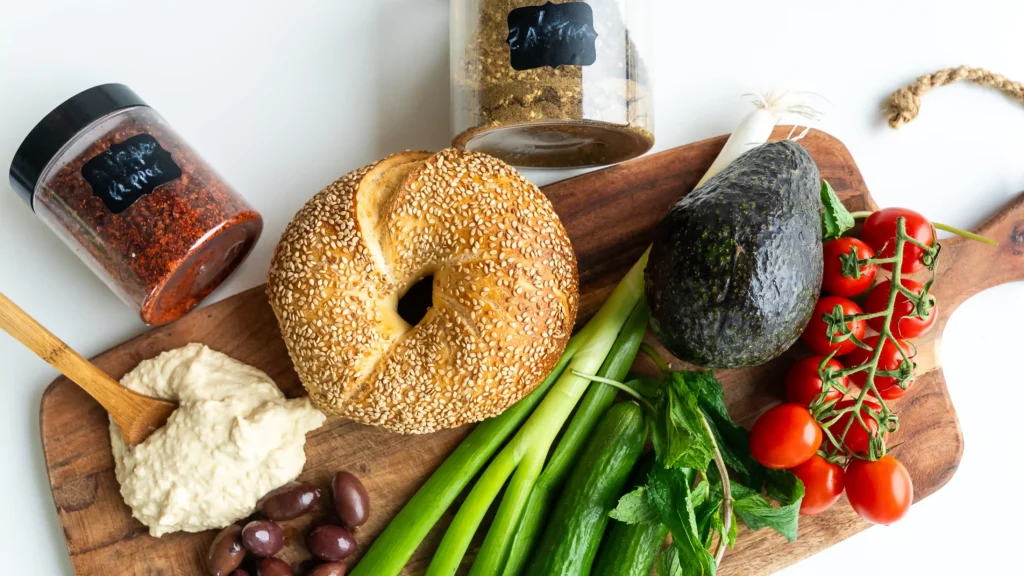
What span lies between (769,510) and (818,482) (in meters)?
0.14

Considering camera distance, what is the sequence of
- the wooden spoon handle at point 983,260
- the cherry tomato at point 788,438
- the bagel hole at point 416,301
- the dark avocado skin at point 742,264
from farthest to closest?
the wooden spoon handle at point 983,260 < the bagel hole at point 416,301 < the cherry tomato at point 788,438 < the dark avocado skin at point 742,264

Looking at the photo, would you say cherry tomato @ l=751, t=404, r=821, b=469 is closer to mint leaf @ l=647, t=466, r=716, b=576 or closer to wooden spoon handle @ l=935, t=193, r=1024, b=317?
mint leaf @ l=647, t=466, r=716, b=576

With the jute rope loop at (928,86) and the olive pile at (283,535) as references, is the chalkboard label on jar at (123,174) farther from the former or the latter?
the jute rope loop at (928,86)

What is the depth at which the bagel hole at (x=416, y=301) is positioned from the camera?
1.46m

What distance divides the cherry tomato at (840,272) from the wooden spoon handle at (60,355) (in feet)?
4.74

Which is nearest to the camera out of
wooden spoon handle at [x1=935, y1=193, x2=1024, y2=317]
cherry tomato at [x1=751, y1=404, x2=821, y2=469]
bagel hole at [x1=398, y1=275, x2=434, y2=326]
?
cherry tomato at [x1=751, y1=404, x2=821, y2=469]

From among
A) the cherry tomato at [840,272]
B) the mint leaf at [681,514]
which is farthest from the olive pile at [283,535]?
the cherry tomato at [840,272]

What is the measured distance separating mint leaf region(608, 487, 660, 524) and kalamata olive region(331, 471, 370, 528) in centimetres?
51

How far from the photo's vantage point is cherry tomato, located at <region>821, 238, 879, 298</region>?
144 centimetres

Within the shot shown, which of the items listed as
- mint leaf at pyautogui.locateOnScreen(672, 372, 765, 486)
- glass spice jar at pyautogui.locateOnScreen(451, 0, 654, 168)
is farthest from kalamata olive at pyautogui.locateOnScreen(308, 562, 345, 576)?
glass spice jar at pyautogui.locateOnScreen(451, 0, 654, 168)

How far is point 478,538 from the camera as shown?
1525 millimetres

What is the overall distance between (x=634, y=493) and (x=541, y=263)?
461mm

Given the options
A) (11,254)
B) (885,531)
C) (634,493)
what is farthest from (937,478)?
(11,254)

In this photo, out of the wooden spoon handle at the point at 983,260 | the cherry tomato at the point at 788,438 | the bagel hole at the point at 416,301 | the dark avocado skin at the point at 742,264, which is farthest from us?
the wooden spoon handle at the point at 983,260
